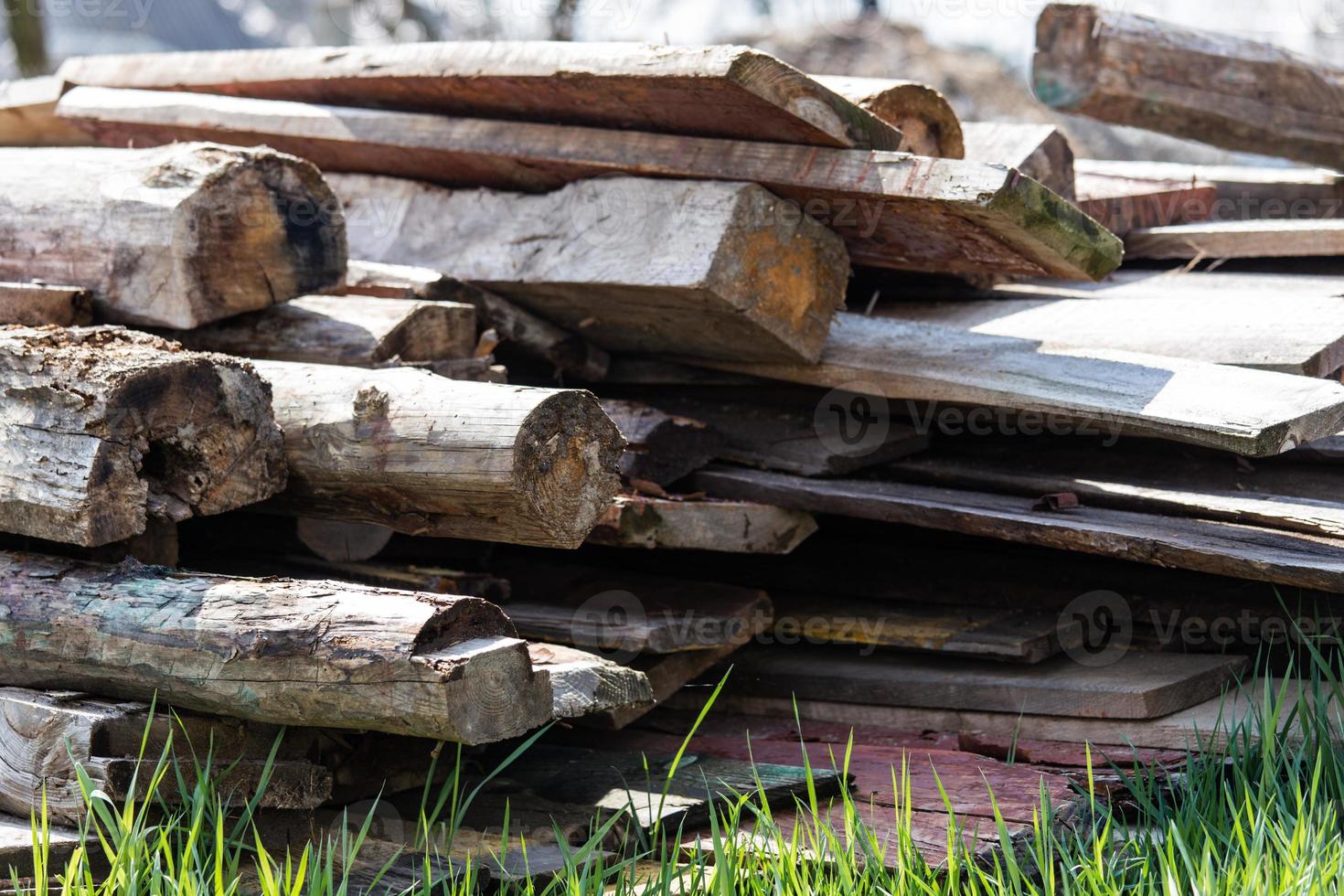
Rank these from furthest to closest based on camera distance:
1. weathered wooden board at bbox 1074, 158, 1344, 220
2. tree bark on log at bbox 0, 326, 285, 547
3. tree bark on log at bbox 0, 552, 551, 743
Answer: weathered wooden board at bbox 1074, 158, 1344, 220 < tree bark on log at bbox 0, 326, 285, 547 < tree bark on log at bbox 0, 552, 551, 743

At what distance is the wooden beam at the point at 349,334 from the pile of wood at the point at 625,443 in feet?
0.04

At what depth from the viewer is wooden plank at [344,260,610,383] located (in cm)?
377

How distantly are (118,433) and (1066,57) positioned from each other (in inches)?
138

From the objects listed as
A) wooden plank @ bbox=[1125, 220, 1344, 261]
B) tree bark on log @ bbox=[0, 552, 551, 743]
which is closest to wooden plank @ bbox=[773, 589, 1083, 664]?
tree bark on log @ bbox=[0, 552, 551, 743]

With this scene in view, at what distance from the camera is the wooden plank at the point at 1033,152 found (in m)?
4.11

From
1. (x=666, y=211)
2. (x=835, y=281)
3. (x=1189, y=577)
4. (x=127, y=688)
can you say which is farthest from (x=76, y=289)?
(x=1189, y=577)

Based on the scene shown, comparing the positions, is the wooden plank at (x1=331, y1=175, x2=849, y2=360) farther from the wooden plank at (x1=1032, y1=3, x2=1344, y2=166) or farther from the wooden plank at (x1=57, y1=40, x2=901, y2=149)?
the wooden plank at (x1=1032, y1=3, x2=1344, y2=166)

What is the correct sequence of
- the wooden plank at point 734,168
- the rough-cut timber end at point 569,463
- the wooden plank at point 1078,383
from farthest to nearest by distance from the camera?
the wooden plank at point 734,168 → the wooden plank at point 1078,383 → the rough-cut timber end at point 569,463

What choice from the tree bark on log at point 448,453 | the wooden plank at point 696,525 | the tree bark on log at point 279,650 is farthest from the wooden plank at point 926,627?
the tree bark on log at point 279,650

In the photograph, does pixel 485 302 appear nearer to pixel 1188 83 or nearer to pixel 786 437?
pixel 786 437

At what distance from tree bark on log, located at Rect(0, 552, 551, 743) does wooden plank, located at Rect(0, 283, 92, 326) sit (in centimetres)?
82

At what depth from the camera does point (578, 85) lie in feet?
11.8

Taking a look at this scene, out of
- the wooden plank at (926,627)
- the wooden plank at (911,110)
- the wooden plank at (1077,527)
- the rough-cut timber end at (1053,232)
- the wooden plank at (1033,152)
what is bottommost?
the wooden plank at (926,627)

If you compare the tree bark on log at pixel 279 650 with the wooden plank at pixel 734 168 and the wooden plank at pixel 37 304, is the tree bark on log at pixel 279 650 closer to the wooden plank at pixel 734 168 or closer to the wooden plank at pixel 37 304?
the wooden plank at pixel 37 304
